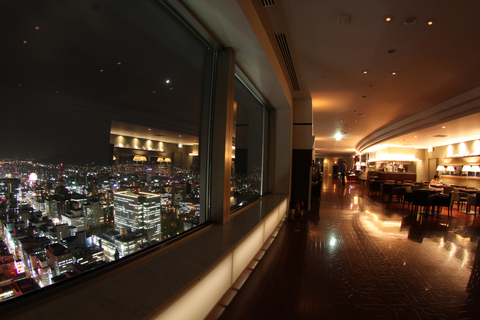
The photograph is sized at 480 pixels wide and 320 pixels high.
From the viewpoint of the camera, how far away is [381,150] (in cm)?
1933

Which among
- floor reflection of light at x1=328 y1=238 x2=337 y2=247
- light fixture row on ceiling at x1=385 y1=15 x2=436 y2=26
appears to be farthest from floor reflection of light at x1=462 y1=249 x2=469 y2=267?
light fixture row on ceiling at x1=385 y1=15 x2=436 y2=26

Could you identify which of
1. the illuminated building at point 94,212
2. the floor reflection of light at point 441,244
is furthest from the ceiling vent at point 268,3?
the floor reflection of light at point 441,244

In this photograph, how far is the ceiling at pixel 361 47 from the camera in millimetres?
2955

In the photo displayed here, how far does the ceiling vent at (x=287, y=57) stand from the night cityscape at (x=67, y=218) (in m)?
3.18

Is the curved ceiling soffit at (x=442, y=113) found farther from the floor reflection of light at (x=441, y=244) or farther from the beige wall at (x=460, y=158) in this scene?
the beige wall at (x=460, y=158)

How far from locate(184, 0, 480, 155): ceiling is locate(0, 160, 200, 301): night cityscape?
204 cm

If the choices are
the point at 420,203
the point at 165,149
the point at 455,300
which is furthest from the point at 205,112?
the point at 420,203

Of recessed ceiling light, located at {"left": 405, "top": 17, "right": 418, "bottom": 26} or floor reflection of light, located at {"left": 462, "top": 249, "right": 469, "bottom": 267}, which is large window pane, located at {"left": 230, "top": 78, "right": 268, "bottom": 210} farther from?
floor reflection of light, located at {"left": 462, "top": 249, "right": 469, "bottom": 267}

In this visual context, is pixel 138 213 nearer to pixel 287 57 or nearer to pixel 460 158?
pixel 287 57

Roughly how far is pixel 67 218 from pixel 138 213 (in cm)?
62

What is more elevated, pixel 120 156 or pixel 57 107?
pixel 57 107

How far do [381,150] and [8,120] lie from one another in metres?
22.6

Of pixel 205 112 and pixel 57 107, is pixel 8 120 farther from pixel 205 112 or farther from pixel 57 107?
pixel 205 112

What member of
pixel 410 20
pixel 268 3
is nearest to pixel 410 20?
pixel 410 20
